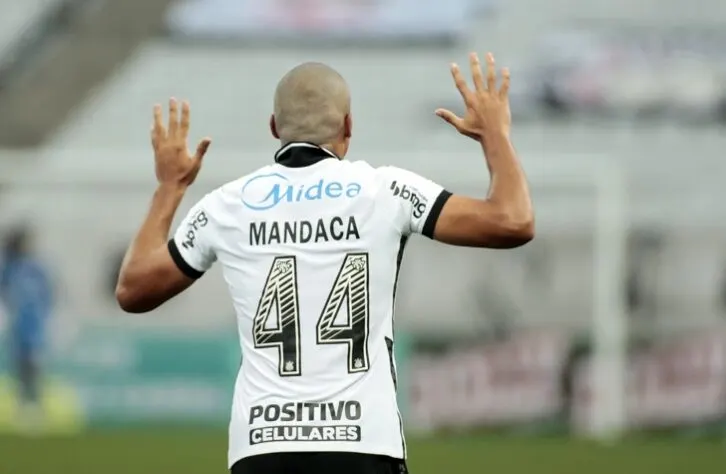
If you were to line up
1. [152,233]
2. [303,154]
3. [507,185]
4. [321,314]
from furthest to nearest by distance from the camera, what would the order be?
1. [152,233]
2. [303,154]
3. [321,314]
4. [507,185]

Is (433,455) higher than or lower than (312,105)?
lower

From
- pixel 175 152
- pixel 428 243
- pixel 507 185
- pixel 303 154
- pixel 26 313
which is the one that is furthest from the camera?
pixel 428 243

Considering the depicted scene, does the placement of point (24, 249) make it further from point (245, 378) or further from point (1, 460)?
point (245, 378)

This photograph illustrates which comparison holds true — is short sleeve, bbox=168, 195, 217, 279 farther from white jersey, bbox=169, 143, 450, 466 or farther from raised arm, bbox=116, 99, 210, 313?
white jersey, bbox=169, 143, 450, 466

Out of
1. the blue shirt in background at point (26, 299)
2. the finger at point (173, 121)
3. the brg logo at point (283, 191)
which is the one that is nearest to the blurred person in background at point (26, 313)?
the blue shirt in background at point (26, 299)

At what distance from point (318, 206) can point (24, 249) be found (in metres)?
12.0

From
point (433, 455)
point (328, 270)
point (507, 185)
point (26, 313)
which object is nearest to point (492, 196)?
point (507, 185)

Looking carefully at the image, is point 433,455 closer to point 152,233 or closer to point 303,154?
point 152,233

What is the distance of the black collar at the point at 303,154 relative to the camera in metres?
3.92

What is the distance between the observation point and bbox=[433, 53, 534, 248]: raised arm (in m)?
3.68

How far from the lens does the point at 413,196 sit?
3816 millimetres

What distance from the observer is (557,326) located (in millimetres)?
16297

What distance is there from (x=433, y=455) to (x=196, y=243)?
27.4 feet

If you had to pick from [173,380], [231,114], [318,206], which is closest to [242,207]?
[318,206]
